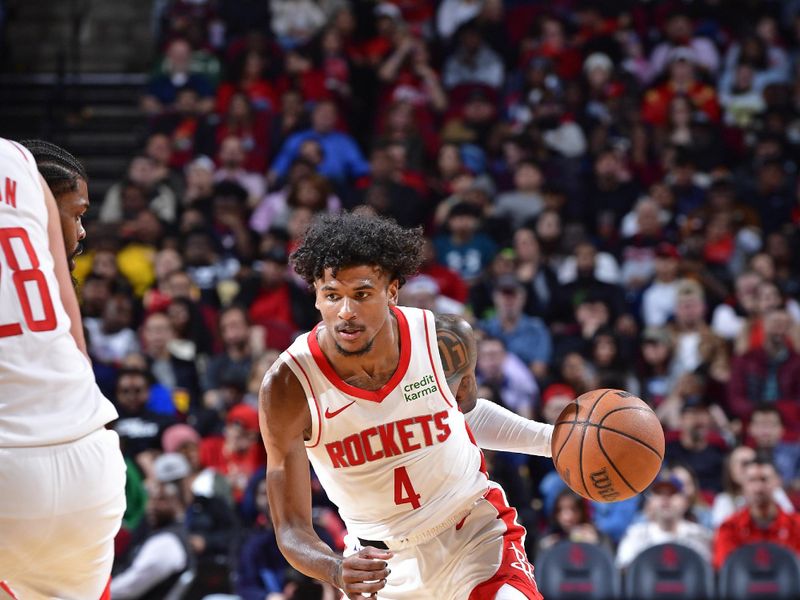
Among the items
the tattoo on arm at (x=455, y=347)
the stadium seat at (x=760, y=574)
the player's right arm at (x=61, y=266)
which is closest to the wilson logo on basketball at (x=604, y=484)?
the tattoo on arm at (x=455, y=347)

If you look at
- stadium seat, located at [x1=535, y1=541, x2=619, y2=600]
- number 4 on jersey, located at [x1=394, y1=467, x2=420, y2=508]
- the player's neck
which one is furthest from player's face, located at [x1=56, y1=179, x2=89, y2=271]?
stadium seat, located at [x1=535, y1=541, x2=619, y2=600]

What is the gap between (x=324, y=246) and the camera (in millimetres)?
3867

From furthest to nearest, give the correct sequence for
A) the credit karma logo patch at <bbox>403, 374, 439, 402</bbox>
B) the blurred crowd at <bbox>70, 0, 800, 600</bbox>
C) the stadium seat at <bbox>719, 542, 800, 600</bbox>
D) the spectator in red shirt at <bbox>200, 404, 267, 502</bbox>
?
the spectator in red shirt at <bbox>200, 404, 267, 502</bbox>, the blurred crowd at <bbox>70, 0, 800, 600</bbox>, the stadium seat at <bbox>719, 542, 800, 600</bbox>, the credit karma logo patch at <bbox>403, 374, 439, 402</bbox>

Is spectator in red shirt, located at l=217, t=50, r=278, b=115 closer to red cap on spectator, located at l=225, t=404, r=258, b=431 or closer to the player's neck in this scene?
red cap on spectator, located at l=225, t=404, r=258, b=431

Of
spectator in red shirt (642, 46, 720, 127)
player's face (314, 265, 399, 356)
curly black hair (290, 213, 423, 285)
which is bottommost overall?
player's face (314, 265, 399, 356)

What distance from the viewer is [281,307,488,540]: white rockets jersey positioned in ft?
12.7

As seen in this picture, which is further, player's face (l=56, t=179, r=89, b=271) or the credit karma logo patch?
the credit karma logo patch

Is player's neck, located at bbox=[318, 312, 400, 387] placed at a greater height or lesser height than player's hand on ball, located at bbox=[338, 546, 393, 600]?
greater

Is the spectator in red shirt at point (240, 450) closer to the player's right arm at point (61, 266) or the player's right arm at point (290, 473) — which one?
the player's right arm at point (290, 473)

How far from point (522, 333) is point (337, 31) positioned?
4.48 metres

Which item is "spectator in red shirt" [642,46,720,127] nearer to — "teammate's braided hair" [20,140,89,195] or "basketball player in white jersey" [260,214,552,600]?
"basketball player in white jersey" [260,214,552,600]

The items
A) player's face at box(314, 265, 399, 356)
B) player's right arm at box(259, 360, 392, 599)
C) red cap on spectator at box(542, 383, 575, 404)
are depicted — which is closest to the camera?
player's right arm at box(259, 360, 392, 599)

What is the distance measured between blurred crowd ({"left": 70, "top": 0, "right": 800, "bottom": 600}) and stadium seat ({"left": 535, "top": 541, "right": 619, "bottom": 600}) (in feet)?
0.99

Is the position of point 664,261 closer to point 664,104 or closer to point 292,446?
point 664,104
